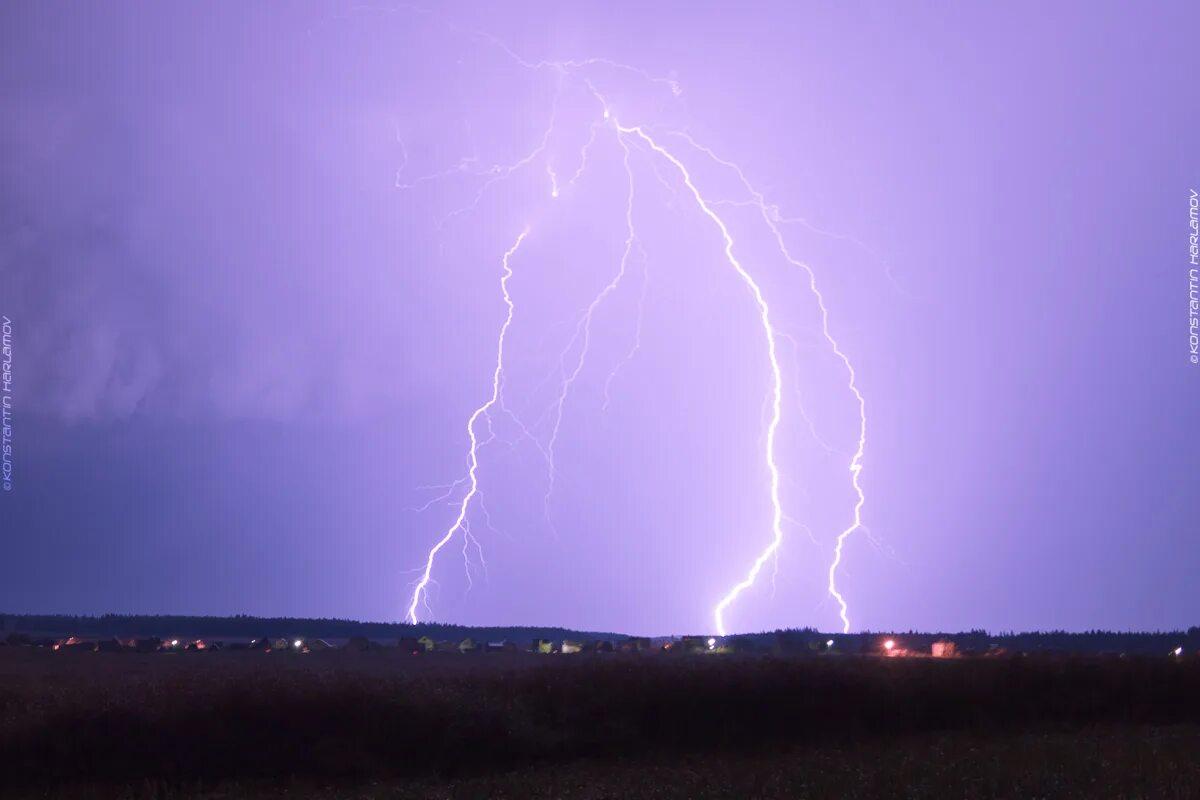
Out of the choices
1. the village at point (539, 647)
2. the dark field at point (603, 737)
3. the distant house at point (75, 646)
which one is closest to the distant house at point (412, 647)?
the village at point (539, 647)

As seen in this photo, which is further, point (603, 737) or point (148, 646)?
point (148, 646)

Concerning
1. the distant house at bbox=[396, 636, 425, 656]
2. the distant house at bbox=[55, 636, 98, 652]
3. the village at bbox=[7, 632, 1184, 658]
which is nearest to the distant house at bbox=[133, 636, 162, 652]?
the village at bbox=[7, 632, 1184, 658]

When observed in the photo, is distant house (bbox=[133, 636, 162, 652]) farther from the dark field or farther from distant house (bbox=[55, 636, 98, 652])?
the dark field

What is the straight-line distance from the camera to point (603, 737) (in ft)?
58.5

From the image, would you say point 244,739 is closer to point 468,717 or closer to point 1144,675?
point 468,717

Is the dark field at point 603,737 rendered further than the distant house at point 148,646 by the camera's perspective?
No

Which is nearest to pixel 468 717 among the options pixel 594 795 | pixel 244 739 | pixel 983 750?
pixel 244 739

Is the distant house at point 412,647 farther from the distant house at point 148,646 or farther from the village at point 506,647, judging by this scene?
the distant house at point 148,646

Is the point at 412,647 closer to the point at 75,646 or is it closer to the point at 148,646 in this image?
the point at 148,646

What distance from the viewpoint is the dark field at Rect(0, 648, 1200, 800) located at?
13.0 meters

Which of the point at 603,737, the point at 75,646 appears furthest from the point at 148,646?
the point at 603,737

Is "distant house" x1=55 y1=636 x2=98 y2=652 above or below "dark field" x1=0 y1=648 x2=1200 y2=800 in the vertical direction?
below

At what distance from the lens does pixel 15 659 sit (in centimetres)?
4038

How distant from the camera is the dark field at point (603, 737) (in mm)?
12961
